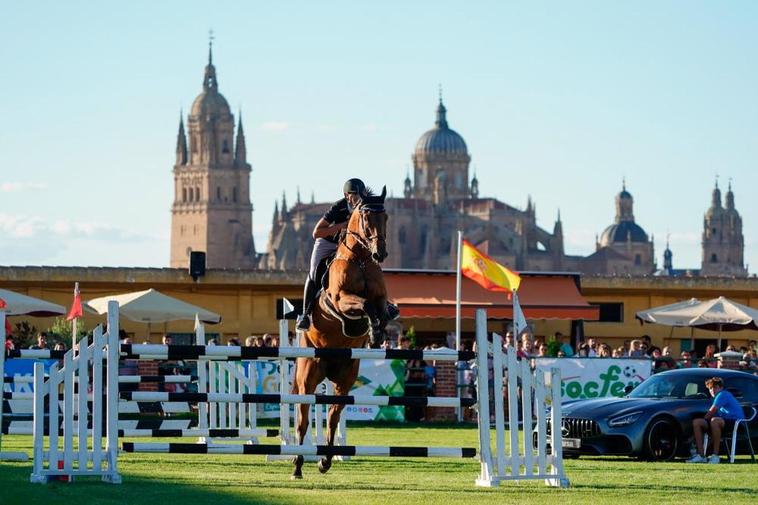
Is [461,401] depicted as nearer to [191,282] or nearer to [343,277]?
[343,277]

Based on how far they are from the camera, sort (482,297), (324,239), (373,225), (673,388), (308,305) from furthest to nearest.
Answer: (482,297)
(673,388)
(324,239)
(308,305)
(373,225)

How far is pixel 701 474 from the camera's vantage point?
1639 cm

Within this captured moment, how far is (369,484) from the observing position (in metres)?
14.1

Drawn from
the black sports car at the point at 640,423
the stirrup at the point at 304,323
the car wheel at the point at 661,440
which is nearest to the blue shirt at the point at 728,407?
the black sports car at the point at 640,423

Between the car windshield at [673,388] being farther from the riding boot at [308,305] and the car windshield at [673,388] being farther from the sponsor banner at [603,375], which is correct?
the sponsor banner at [603,375]

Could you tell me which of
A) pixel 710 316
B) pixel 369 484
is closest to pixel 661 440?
pixel 369 484

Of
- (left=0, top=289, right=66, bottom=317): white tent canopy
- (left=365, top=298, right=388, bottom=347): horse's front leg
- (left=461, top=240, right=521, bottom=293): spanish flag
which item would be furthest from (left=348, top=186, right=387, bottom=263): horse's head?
(left=0, top=289, right=66, bottom=317): white tent canopy

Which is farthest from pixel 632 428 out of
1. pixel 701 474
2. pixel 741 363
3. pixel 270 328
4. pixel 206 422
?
pixel 270 328

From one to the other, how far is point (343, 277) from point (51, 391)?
2.90m

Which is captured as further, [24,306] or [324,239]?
[24,306]

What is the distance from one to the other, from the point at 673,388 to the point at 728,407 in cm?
114

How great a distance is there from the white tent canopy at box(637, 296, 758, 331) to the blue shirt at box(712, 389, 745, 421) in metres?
14.6

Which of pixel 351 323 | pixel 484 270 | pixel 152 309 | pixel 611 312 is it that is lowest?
pixel 351 323

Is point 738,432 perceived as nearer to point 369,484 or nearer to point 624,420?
point 624,420
